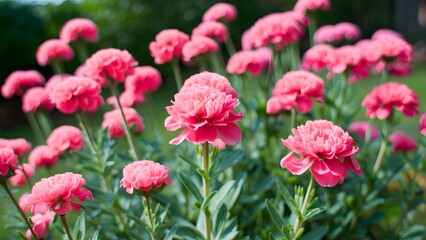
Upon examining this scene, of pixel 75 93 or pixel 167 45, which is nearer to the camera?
pixel 75 93

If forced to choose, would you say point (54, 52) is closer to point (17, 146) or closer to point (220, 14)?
point (17, 146)

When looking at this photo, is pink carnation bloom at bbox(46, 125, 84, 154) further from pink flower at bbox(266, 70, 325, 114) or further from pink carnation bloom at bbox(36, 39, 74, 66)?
pink flower at bbox(266, 70, 325, 114)

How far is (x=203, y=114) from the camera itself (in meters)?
1.01

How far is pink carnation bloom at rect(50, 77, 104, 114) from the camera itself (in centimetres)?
136

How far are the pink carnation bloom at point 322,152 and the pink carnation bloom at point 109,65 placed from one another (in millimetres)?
580

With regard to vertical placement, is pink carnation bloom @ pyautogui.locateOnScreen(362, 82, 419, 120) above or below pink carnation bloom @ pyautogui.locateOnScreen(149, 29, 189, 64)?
below

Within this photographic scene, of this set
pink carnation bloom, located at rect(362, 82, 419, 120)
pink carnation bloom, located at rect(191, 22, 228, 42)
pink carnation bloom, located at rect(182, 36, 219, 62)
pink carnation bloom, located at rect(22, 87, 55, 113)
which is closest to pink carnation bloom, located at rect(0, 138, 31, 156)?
pink carnation bloom, located at rect(22, 87, 55, 113)

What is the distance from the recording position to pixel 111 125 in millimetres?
1717

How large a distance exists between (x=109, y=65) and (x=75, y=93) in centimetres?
12

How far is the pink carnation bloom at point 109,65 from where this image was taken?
138 cm

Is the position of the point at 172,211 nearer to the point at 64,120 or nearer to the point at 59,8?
the point at 64,120

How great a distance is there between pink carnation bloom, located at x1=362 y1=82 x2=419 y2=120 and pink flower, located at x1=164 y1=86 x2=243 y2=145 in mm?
637

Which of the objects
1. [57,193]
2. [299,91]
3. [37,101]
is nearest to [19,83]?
[37,101]

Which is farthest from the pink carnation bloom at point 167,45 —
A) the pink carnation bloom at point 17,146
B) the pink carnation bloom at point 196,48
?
the pink carnation bloom at point 17,146
